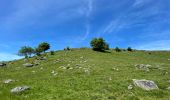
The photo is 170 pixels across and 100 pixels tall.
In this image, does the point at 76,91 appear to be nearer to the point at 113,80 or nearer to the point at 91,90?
the point at 91,90

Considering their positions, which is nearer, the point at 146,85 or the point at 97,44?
the point at 146,85

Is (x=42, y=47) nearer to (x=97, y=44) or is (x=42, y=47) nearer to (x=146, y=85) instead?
(x=97, y=44)

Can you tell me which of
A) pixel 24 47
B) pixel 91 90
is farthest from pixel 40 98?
pixel 24 47

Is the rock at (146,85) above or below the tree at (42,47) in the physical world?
below

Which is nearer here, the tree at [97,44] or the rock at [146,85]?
the rock at [146,85]

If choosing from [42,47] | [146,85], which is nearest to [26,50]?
[42,47]

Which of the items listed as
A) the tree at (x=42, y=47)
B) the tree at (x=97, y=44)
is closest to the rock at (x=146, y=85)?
the tree at (x=97, y=44)

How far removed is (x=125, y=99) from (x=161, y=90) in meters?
6.92

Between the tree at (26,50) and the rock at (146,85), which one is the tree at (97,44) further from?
the rock at (146,85)

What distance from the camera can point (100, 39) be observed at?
89.6 meters

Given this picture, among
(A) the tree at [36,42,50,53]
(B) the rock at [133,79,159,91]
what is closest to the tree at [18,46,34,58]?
(A) the tree at [36,42,50,53]

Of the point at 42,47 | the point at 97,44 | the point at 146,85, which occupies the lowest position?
the point at 146,85

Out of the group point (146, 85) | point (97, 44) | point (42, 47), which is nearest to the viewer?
point (146, 85)

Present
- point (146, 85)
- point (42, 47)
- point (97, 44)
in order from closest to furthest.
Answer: point (146, 85) → point (97, 44) → point (42, 47)
